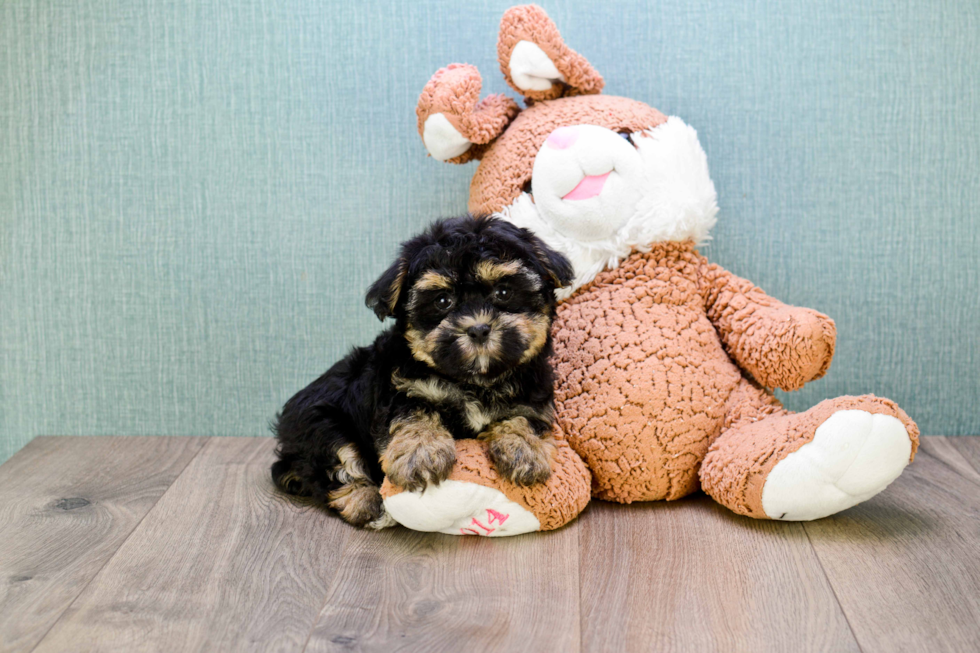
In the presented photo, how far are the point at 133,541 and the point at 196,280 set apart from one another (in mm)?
1062

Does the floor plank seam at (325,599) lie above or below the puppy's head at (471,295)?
below

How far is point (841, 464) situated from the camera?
1.93 metres

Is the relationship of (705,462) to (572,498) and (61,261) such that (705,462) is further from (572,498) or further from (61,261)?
(61,261)

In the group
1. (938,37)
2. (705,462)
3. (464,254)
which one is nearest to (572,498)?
(705,462)

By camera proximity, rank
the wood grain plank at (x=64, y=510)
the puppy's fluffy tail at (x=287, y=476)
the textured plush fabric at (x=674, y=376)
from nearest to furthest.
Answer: the wood grain plank at (x=64, y=510) → the textured plush fabric at (x=674, y=376) → the puppy's fluffy tail at (x=287, y=476)

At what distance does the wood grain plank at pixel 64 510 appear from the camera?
5.90 ft

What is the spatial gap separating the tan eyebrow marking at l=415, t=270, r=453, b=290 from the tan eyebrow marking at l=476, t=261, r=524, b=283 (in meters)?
0.08

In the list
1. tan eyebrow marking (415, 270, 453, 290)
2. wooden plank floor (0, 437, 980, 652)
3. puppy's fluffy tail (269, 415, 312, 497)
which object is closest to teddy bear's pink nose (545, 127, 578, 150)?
tan eyebrow marking (415, 270, 453, 290)

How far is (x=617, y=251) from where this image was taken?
7.51ft

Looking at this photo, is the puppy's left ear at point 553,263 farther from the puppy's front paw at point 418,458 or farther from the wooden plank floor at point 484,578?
the wooden plank floor at point 484,578

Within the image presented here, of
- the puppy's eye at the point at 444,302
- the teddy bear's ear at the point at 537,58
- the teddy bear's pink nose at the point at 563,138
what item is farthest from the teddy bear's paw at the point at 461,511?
the teddy bear's ear at the point at 537,58

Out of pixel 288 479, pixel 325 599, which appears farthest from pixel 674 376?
pixel 288 479

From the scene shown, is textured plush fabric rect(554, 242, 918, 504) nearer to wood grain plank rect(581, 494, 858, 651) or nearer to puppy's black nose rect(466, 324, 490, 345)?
wood grain plank rect(581, 494, 858, 651)

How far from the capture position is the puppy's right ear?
1962mm
